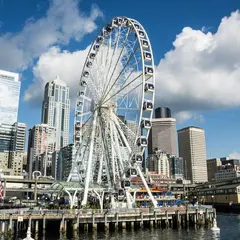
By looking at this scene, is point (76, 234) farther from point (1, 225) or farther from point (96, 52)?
point (96, 52)

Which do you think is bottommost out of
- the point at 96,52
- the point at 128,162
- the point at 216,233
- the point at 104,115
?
the point at 216,233

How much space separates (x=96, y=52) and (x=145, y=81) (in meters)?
23.3


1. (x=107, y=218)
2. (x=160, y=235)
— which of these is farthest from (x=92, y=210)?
(x=160, y=235)

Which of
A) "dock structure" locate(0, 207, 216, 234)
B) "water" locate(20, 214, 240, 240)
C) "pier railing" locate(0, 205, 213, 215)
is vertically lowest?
"water" locate(20, 214, 240, 240)

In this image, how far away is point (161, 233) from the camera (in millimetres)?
57719

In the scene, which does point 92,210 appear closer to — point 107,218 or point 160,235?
point 107,218

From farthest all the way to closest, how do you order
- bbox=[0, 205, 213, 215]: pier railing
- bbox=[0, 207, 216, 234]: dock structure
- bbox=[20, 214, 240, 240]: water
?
bbox=[0, 205, 213, 215]: pier railing → bbox=[0, 207, 216, 234]: dock structure → bbox=[20, 214, 240, 240]: water

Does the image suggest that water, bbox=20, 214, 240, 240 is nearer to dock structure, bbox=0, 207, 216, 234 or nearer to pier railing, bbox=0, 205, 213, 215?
dock structure, bbox=0, 207, 216, 234

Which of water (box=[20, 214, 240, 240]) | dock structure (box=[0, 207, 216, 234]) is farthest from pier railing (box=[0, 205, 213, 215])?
water (box=[20, 214, 240, 240])

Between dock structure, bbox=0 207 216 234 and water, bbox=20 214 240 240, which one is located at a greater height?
dock structure, bbox=0 207 216 234

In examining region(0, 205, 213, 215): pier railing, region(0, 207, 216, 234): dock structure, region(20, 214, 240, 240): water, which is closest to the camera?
region(20, 214, 240, 240): water

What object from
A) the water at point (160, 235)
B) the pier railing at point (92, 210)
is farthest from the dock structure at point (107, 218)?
the water at point (160, 235)

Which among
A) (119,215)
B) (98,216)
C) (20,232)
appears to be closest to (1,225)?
(20,232)

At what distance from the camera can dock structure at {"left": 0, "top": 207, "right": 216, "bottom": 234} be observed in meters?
56.0
